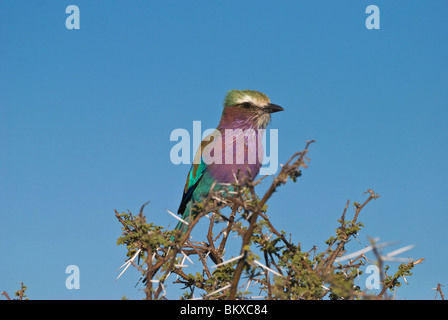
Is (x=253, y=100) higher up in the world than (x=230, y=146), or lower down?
higher up

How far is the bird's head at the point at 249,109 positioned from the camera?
814cm

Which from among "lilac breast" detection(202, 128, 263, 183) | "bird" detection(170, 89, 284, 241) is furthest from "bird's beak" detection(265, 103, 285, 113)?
"lilac breast" detection(202, 128, 263, 183)

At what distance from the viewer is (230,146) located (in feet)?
24.7

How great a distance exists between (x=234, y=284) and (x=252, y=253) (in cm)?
22

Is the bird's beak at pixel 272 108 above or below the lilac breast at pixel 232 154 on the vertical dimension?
above

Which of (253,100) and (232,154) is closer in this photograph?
(232,154)

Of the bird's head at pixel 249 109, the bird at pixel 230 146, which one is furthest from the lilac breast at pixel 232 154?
the bird's head at pixel 249 109

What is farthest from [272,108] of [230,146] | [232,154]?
[232,154]

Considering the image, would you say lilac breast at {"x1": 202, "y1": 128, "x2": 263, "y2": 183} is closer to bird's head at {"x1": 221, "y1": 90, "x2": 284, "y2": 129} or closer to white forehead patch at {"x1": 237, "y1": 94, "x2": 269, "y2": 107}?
bird's head at {"x1": 221, "y1": 90, "x2": 284, "y2": 129}

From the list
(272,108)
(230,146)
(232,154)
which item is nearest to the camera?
(232,154)

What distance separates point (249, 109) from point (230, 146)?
1011 millimetres

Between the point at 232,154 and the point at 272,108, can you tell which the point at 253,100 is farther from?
the point at 232,154

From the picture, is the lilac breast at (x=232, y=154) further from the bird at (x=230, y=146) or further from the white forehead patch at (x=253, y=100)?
the white forehead patch at (x=253, y=100)
